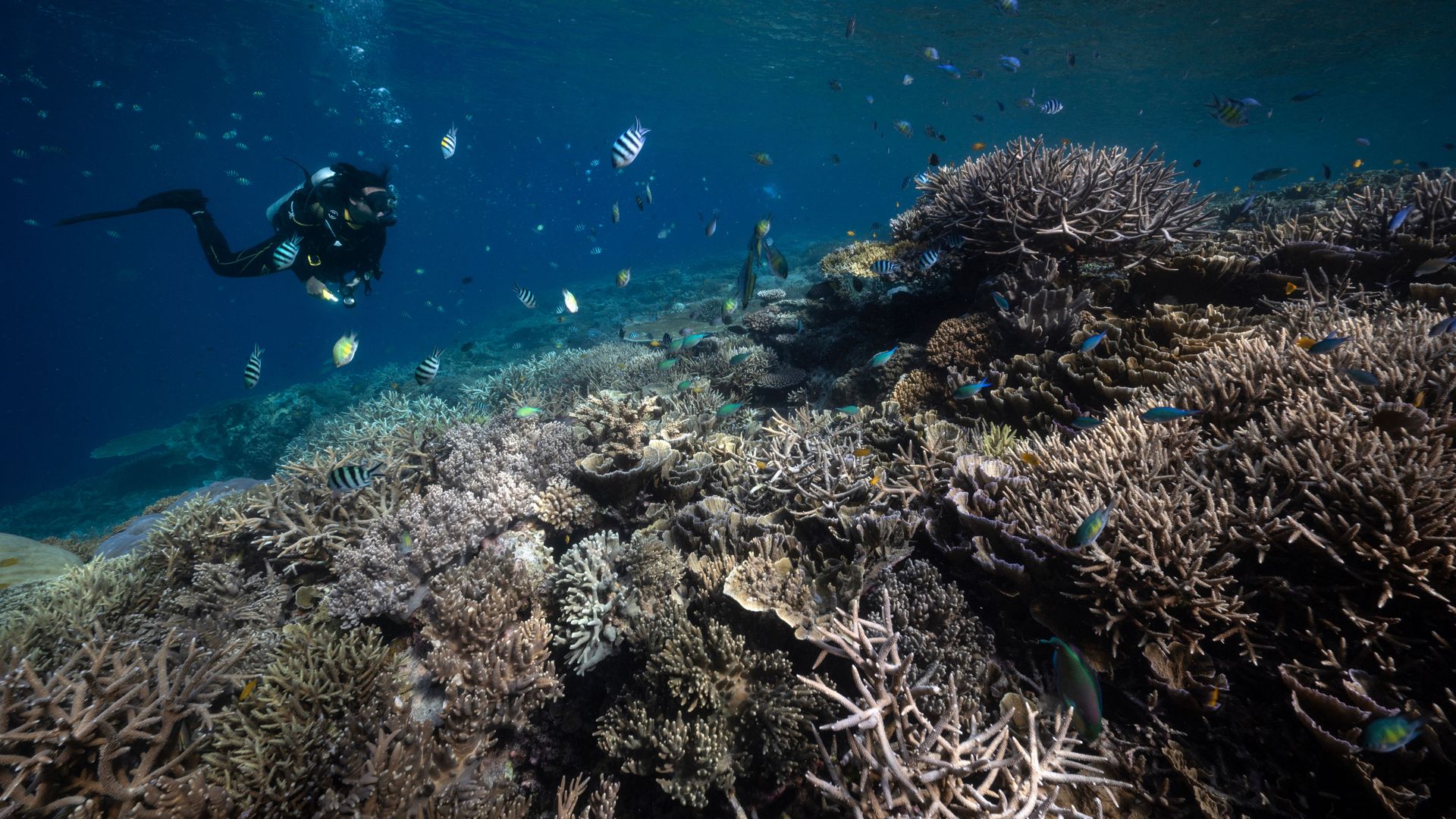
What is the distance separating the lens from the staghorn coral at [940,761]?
82.4 inches

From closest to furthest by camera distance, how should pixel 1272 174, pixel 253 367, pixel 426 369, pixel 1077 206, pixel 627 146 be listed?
pixel 1077 206 < pixel 426 369 < pixel 627 146 < pixel 253 367 < pixel 1272 174

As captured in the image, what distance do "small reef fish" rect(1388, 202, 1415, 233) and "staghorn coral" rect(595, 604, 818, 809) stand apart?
6.44 meters

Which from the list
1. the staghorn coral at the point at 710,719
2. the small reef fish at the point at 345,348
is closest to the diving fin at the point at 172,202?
the small reef fish at the point at 345,348

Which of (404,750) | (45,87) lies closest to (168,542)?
(404,750)

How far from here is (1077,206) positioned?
4.83m

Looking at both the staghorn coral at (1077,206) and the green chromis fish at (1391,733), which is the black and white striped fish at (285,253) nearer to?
the staghorn coral at (1077,206)

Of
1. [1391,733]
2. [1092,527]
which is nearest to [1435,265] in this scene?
[1092,527]

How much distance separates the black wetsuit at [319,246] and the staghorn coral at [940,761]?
29.9 ft

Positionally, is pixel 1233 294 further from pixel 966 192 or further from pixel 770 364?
pixel 770 364

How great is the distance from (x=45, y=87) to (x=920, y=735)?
2009 inches

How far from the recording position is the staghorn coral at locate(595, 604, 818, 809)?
106 inches

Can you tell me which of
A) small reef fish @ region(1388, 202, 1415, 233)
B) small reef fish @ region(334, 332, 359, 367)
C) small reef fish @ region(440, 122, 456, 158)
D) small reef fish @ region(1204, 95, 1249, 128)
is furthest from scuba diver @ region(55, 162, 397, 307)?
small reef fish @ region(1204, 95, 1249, 128)

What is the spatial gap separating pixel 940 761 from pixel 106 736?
4435 mm

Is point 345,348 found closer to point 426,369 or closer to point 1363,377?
point 426,369
